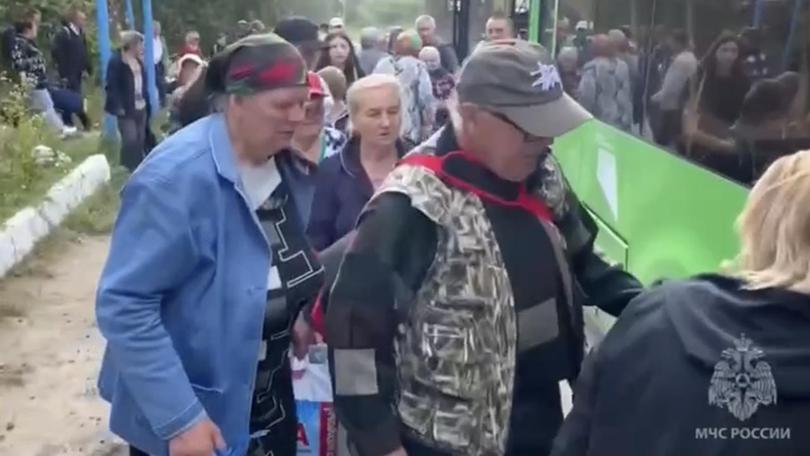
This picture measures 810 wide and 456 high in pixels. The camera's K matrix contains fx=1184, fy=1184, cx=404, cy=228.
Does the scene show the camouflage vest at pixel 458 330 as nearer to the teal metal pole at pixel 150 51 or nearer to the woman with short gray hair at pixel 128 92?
the woman with short gray hair at pixel 128 92

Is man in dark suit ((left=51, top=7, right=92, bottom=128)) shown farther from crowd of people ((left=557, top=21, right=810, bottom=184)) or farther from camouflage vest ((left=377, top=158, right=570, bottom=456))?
camouflage vest ((left=377, top=158, right=570, bottom=456))

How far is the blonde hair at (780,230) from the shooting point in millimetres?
1896

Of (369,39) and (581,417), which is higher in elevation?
(581,417)

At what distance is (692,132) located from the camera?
4836mm

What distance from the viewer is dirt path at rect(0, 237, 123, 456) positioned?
19.0 feet

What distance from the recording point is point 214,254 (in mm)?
2705

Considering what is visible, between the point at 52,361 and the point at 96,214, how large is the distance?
437 centimetres

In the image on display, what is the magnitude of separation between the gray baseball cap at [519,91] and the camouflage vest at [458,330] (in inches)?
7.8

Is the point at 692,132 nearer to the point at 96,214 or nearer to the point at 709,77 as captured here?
the point at 709,77

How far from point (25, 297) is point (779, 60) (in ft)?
19.8

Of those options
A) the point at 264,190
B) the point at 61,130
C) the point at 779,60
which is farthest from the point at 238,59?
the point at 61,130

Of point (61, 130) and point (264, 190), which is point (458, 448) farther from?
point (61, 130)

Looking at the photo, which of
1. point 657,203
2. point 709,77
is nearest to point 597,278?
point 709,77

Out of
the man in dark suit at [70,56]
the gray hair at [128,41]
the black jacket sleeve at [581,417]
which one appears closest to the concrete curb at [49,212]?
the gray hair at [128,41]
